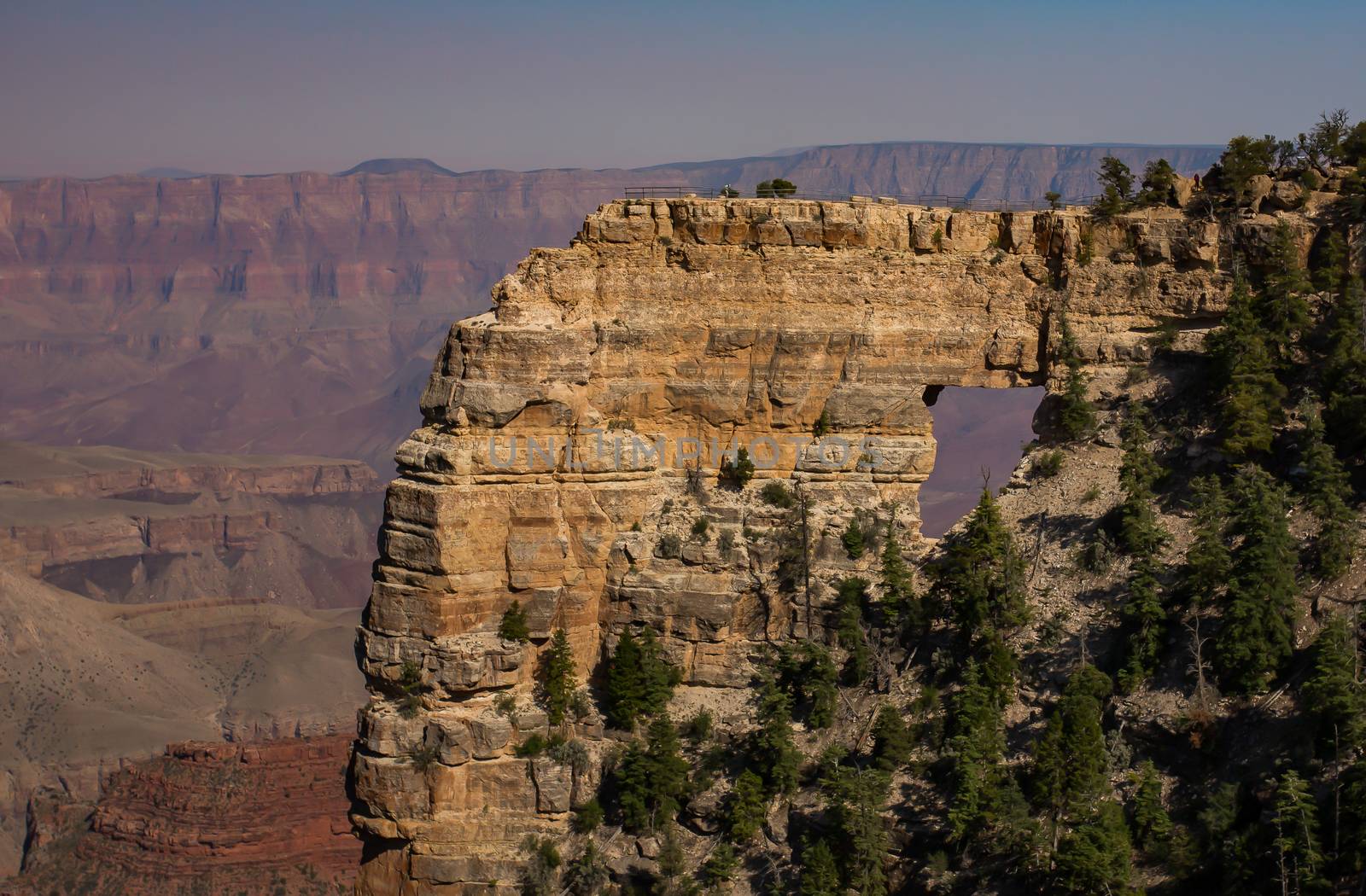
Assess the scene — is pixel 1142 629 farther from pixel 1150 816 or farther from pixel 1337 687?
pixel 1337 687

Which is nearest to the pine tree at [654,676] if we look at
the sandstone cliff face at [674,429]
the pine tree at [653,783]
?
the sandstone cliff face at [674,429]

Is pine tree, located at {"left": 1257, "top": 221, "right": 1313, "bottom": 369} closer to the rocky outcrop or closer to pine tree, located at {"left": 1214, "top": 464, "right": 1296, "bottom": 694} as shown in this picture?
pine tree, located at {"left": 1214, "top": 464, "right": 1296, "bottom": 694}

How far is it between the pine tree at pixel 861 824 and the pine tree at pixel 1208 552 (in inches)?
381

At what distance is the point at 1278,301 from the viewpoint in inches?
1889

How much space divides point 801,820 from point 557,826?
25.4 ft

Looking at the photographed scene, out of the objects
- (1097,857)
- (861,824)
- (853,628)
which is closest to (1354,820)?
(1097,857)

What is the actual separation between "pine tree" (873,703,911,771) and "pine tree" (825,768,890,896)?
0.68m

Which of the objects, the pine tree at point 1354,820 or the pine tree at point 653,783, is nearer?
the pine tree at point 1354,820

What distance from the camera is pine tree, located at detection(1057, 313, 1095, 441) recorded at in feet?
161

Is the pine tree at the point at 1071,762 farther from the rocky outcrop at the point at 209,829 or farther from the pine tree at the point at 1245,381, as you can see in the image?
the rocky outcrop at the point at 209,829

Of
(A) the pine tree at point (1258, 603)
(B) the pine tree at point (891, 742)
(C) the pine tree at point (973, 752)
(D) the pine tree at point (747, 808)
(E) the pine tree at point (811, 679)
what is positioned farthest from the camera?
(E) the pine tree at point (811, 679)

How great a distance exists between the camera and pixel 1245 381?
1837 inches

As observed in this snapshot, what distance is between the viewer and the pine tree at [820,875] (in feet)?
135

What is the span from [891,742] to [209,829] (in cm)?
5776
